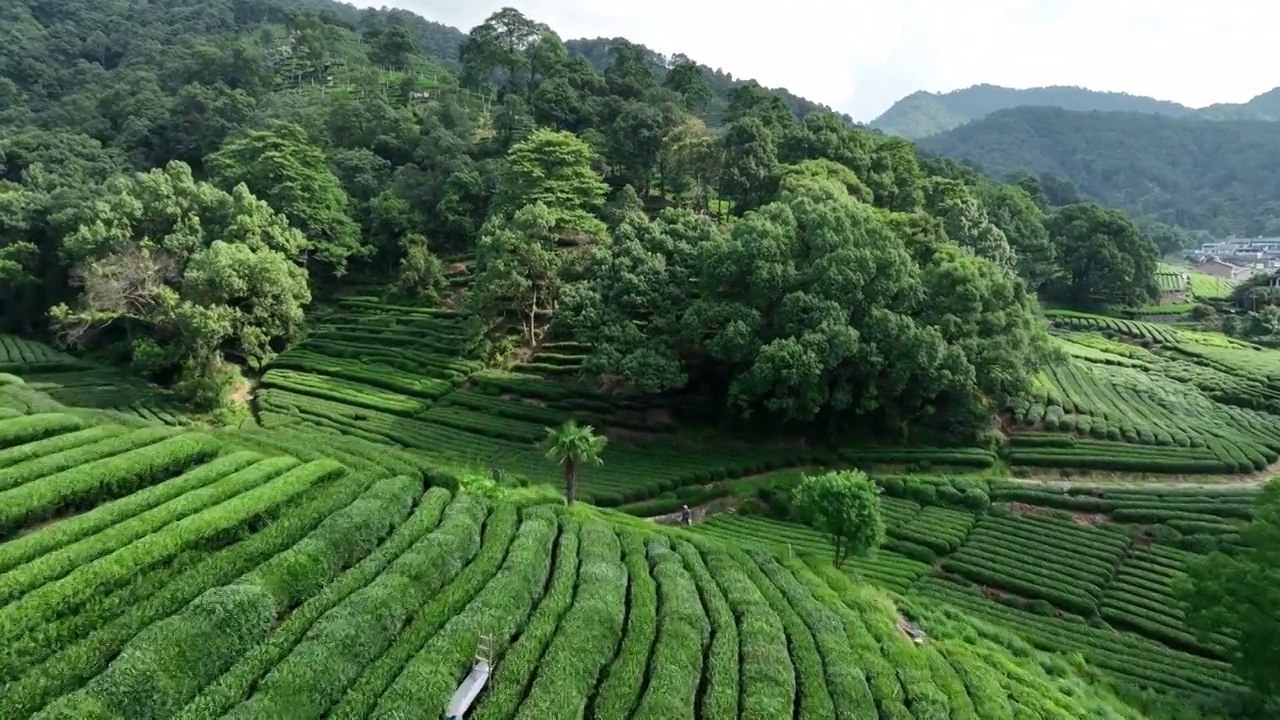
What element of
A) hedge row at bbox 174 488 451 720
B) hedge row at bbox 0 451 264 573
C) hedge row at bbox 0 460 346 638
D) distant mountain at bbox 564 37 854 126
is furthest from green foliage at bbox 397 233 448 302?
distant mountain at bbox 564 37 854 126

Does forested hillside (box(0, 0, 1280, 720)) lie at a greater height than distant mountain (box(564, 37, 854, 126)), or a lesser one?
lesser

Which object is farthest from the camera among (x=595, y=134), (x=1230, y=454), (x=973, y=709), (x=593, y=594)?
(x=595, y=134)

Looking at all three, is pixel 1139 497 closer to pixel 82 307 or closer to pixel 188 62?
pixel 82 307

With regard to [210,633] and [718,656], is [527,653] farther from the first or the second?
[210,633]

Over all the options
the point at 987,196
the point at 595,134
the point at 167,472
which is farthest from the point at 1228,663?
the point at 987,196

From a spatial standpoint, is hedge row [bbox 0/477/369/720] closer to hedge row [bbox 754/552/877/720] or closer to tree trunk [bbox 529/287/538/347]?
hedge row [bbox 754/552/877/720]

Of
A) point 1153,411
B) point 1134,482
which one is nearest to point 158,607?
point 1134,482
